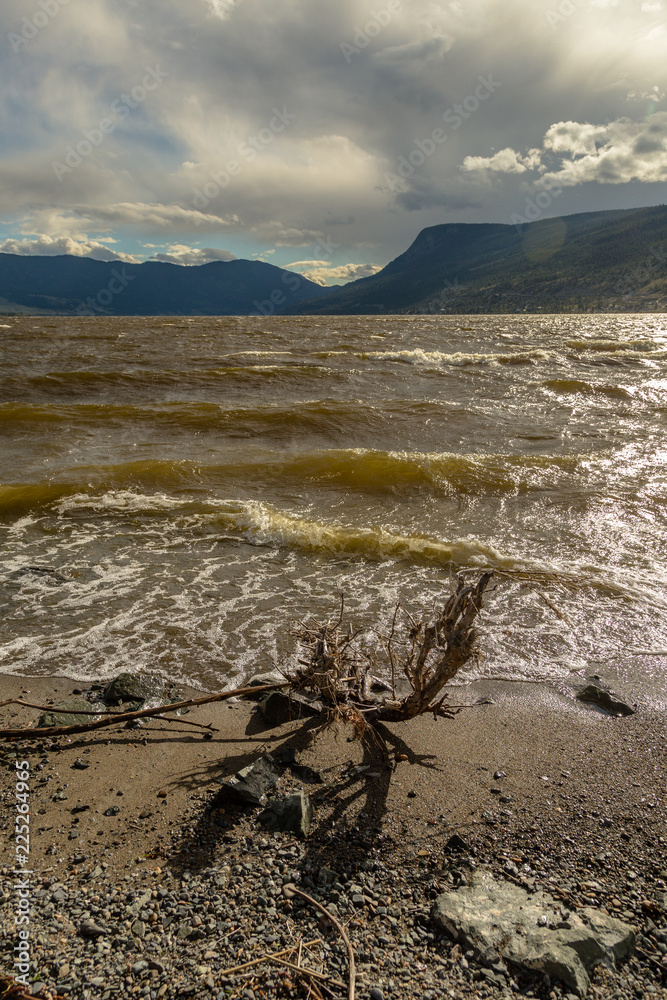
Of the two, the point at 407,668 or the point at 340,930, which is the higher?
the point at 407,668

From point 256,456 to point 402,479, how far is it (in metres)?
3.55

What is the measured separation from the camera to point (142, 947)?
6.72 feet

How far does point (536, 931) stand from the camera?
212 centimetres

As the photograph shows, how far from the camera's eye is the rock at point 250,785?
2842 mm

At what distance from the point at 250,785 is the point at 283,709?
0.83 meters

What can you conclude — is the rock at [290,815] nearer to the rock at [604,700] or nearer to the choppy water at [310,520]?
the choppy water at [310,520]

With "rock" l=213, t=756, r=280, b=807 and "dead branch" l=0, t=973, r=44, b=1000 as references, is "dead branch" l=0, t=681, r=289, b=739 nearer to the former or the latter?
"rock" l=213, t=756, r=280, b=807

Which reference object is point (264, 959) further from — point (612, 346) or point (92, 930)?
point (612, 346)

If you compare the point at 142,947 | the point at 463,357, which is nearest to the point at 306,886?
the point at 142,947

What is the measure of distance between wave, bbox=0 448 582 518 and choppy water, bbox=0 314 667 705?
6cm

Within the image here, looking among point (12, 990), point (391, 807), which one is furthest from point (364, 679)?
point (12, 990)

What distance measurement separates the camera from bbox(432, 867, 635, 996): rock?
200cm

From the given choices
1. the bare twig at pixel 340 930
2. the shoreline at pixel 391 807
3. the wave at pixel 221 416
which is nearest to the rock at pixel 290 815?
the shoreline at pixel 391 807

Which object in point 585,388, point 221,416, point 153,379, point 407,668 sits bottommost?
point 407,668
